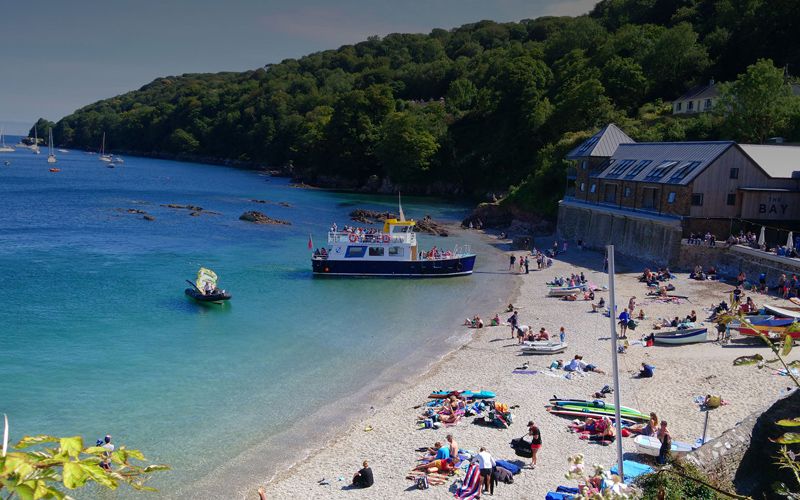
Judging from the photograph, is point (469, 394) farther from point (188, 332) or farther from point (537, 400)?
point (188, 332)

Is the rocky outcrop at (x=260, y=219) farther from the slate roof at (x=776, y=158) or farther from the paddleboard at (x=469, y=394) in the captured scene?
the paddleboard at (x=469, y=394)

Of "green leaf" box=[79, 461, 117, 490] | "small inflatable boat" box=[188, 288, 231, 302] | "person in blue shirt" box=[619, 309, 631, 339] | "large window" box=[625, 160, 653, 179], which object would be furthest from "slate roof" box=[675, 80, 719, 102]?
"green leaf" box=[79, 461, 117, 490]

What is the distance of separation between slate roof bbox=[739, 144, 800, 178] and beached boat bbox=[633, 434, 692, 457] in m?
30.7

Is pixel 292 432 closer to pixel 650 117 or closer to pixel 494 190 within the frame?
pixel 650 117

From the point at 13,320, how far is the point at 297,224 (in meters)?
39.6

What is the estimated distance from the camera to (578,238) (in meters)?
55.9

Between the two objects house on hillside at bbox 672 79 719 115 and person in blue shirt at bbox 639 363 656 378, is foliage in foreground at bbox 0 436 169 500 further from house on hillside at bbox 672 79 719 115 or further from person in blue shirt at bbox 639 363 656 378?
house on hillside at bbox 672 79 719 115

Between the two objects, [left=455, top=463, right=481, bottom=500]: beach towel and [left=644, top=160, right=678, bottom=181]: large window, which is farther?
[left=644, top=160, right=678, bottom=181]: large window

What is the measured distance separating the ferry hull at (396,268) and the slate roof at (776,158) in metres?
20.1

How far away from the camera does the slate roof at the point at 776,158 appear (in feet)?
138

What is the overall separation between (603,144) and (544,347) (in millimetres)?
31151

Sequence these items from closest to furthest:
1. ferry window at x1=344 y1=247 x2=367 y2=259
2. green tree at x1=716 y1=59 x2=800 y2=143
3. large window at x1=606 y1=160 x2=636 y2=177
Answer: ferry window at x1=344 y1=247 x2=367 y2=259, large window at x1=606 y1=160 x2=636 y2=177, green tree at x1=716 y1=59 x2=800 y2=143

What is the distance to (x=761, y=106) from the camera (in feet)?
180

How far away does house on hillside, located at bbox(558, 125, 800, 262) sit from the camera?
41.6m
